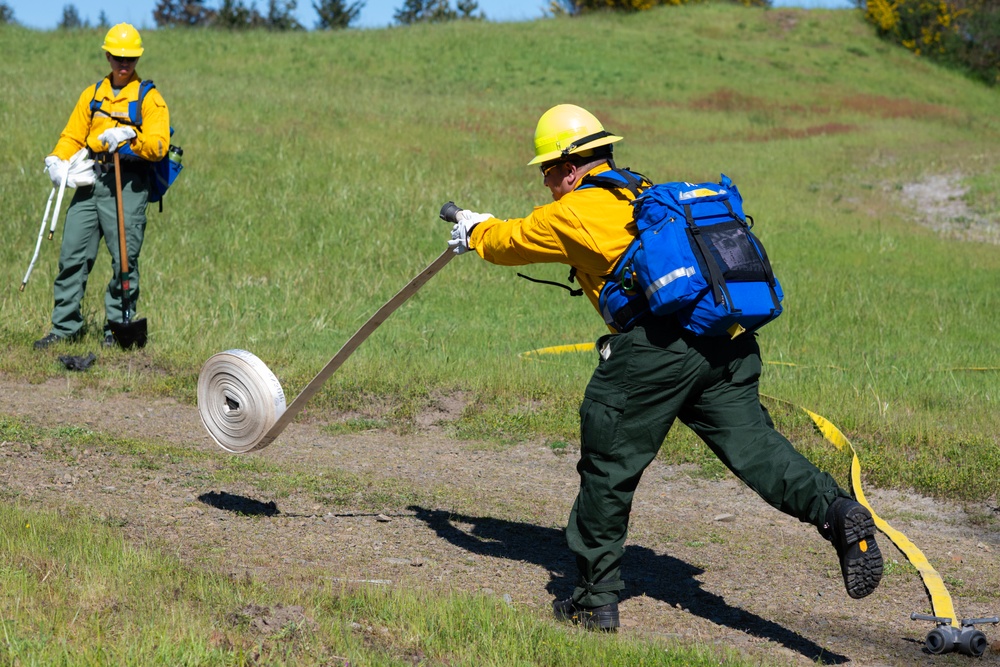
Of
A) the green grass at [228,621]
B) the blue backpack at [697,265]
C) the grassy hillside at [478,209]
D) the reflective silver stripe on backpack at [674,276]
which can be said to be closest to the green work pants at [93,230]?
the grassy hillside at [478,209]

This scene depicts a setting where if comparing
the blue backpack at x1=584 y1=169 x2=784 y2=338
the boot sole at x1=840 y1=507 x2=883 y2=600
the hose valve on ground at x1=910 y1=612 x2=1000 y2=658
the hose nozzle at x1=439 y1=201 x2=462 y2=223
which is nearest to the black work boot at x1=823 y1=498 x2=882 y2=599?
the boot sole at x1=840 y1=507 x2=883 y2=600

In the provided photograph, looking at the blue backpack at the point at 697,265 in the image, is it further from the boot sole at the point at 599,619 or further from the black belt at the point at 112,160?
the black belt at the point at 112,160

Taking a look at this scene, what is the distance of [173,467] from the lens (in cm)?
615

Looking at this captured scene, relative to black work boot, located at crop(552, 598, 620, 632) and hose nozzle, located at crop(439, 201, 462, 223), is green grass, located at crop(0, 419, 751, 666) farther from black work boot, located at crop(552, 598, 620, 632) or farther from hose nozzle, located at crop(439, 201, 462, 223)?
hose nozzle, located at crop(439, 201, 462, 223)

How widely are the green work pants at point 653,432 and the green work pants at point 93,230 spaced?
5359mm

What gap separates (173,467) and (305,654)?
2859mm

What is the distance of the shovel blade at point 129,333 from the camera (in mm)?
8586

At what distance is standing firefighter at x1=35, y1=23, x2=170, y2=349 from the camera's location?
8.24 metres

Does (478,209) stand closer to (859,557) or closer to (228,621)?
(859,557)

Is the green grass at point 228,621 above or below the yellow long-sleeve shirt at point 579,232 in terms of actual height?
below

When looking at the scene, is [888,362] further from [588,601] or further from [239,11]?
[239,11]

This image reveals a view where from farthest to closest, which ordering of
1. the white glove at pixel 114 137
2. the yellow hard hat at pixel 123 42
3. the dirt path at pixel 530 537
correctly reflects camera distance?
the yellow hard hat at pixel 123 42
the white glove at pixel 114 137
the dirt path at pixel 530 537

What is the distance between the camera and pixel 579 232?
4.10m

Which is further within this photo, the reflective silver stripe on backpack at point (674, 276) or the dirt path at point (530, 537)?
the dirt path at point (530, 537)
